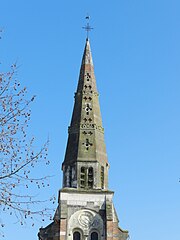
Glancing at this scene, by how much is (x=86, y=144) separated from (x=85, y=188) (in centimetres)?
345

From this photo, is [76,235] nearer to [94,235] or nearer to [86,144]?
[94,235]

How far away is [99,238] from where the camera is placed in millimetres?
33844

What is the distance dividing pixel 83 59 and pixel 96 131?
26.4ft

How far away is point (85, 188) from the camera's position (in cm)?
3569

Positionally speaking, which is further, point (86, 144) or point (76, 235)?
point (86, 144)

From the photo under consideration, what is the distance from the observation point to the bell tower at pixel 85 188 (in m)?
33.9

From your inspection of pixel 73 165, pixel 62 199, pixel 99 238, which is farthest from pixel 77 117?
pixel 99 238

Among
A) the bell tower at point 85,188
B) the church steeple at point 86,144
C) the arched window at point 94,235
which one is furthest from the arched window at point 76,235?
the church steeple at point 86,144

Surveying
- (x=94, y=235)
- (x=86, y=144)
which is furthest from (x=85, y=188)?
(x=86, y=144)

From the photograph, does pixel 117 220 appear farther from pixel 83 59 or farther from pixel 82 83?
pixel 83 59

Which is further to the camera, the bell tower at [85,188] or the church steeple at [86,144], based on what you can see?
the church steeple at [86,144]

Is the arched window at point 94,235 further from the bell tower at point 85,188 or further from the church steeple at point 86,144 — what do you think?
the church steeple at point 86,144

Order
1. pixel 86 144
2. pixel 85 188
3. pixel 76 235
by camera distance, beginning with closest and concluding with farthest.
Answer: pixel 76 235, pixel 85 188, pixel 86 144

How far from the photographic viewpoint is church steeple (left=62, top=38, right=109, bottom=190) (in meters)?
36.1
